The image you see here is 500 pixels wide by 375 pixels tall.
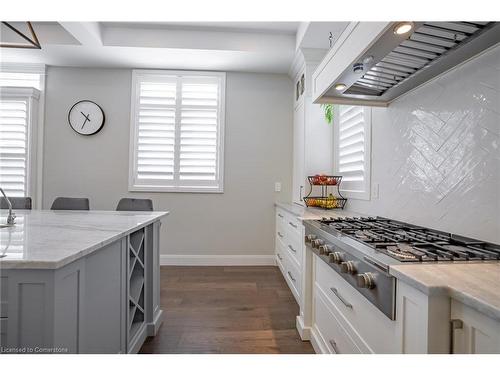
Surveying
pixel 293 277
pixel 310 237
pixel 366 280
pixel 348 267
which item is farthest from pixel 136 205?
pixel 366 280

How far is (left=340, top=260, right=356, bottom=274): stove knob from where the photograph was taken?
1.20 m

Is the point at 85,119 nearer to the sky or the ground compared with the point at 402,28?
nearer to the sky

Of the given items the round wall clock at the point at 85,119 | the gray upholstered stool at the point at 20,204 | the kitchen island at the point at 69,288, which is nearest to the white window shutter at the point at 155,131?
the round wall clock at the point at 85,119

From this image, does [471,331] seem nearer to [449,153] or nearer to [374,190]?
[449,153]

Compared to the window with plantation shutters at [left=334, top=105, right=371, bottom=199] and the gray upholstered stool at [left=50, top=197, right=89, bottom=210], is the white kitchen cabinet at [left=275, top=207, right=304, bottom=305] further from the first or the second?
the gray upholstered stool at [left=50, top=197, right=89, bottom=210]

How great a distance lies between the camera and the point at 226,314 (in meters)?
2.45

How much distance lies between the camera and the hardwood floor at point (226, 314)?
1.98 meters

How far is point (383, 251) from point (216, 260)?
122 inches

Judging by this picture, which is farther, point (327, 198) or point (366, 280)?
point (327, 198)

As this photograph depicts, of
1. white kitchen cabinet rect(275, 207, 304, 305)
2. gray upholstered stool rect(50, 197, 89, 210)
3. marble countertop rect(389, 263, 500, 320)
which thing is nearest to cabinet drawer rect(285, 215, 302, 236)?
white kitchen cabinet rect(275, 207, 304, 305)

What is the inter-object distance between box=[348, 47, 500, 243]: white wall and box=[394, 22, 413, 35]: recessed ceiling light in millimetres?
472
